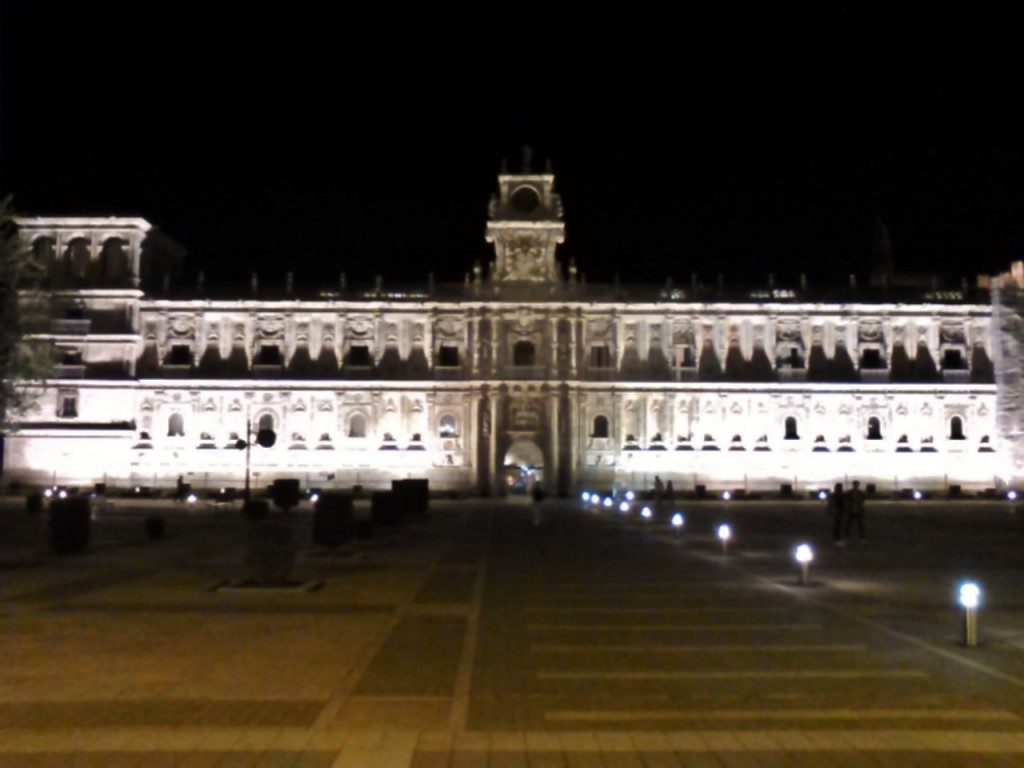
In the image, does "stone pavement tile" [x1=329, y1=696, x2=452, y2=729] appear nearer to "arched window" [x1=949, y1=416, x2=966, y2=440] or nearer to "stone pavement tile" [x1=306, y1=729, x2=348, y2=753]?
Result: "stone pavement tile" [x1=306, y1=729, x2=348, y2=753]

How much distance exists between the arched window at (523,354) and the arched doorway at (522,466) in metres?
5.58

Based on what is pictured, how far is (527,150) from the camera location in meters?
82.2

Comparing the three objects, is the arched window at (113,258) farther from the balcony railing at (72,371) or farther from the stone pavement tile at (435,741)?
the stone pavement tile at (435,741)

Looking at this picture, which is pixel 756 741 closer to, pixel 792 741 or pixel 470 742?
pixel 792 741

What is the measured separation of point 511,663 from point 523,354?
6896 cm

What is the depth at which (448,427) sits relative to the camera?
8262cm

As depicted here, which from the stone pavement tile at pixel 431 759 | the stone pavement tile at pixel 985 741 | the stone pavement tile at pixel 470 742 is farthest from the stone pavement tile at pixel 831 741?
the stone pavement tile at pixel 431 759

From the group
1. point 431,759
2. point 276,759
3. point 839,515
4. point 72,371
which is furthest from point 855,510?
point 72,371

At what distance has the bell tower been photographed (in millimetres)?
81125

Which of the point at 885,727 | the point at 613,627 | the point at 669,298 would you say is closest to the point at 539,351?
the point at 669,298

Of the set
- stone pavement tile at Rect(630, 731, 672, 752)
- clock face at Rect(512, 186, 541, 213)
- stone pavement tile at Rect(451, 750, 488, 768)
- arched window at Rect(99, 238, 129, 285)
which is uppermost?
clock face at Rect(512, 186, 541, 213)

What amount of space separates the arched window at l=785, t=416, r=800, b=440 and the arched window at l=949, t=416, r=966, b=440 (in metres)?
11.3

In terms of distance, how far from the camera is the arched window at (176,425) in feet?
267

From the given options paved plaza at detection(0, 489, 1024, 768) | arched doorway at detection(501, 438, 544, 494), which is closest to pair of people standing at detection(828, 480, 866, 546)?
paved plaza at detection(0, 489, 1024, 768)
